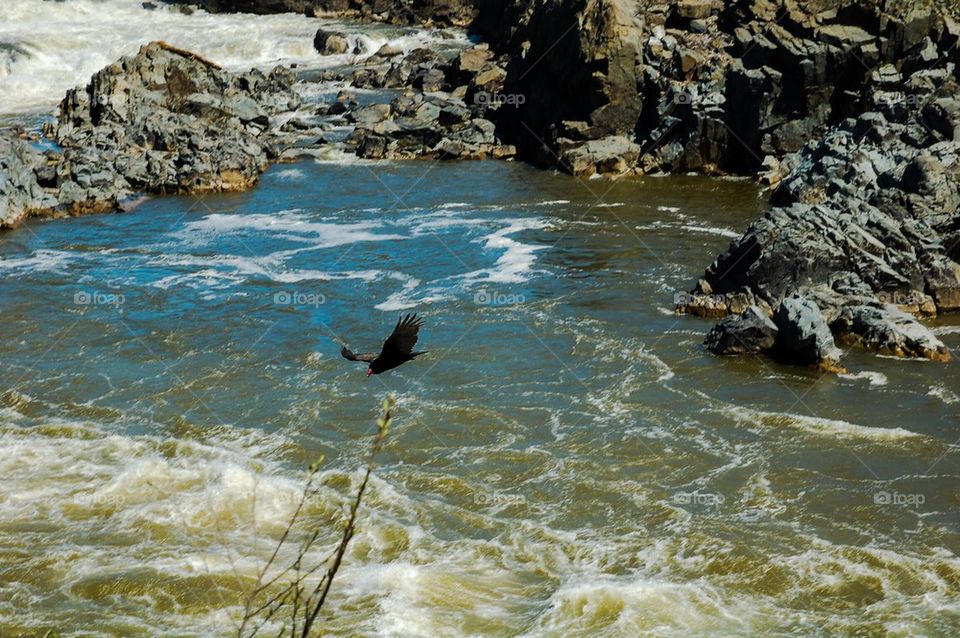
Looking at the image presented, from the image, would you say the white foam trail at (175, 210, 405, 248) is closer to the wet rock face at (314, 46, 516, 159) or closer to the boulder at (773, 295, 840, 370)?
the wet rock face at (314, 46, 516, 159)

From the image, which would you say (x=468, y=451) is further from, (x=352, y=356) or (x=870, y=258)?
(x=870, y=258)

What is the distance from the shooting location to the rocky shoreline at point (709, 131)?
1995 centimetres

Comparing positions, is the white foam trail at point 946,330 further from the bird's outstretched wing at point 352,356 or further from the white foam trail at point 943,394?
the bird's outstretched wing at point 352,356

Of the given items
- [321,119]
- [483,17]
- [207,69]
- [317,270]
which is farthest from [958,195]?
[483,17]

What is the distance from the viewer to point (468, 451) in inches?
607

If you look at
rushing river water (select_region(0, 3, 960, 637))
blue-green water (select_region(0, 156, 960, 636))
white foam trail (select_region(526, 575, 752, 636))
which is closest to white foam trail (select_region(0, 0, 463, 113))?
blue-green water (select_region(0, 156, 960, 636))

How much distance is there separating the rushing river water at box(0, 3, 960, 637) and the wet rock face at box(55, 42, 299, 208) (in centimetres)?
652

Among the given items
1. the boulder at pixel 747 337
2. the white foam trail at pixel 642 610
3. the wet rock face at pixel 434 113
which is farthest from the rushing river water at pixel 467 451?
the wet rock face at pixel 434 113

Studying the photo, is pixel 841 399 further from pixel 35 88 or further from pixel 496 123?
pixel 35 88

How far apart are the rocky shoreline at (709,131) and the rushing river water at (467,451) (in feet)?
4.95

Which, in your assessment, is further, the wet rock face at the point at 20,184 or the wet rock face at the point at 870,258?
the wet rock face at the point at 20,184

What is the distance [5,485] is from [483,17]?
50.6 metres

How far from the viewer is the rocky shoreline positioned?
20.0 meters

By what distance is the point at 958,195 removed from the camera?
2266 centimetres
